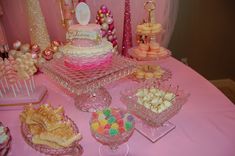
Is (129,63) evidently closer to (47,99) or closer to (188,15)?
(47,99)

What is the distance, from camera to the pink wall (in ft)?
5.04

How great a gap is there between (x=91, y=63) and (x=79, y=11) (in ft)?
0.71

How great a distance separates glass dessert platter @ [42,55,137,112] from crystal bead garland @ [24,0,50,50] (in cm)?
38

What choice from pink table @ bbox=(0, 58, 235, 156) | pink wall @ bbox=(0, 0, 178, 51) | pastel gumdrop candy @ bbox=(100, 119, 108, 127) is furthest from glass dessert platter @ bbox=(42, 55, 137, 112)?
pink wall @ bbox=(0, 0, 178, 51)

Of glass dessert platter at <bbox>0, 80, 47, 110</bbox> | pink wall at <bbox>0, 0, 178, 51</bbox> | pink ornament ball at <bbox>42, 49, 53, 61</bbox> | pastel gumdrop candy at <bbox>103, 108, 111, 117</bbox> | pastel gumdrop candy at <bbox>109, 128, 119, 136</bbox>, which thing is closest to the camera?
pastel gumdrop candy at <bbox>109, 128, 119, 136</bbox>

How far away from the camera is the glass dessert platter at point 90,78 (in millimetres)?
903

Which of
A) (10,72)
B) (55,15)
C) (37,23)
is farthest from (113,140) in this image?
(55,15)

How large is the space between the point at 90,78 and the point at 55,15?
0.83m

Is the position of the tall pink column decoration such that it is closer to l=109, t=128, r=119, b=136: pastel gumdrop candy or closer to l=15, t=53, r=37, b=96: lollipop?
l=15, t=53, r=37, b=96: lollipop

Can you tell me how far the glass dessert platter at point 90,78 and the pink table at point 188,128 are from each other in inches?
1.8

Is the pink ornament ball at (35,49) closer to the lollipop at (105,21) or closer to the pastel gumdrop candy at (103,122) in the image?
the lollipop at (105,21)

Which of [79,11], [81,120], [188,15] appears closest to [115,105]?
[81,120]

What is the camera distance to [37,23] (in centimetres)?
139

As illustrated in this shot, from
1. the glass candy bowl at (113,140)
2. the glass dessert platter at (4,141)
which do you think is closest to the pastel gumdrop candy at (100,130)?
the glass candy bowl at (113,140)
